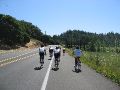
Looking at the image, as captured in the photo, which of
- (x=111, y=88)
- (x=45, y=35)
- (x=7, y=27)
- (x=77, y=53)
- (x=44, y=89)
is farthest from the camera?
(x=45, y=35)

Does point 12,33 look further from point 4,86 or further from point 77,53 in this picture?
point 4,86

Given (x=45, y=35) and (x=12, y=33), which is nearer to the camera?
(x=12, y=33)

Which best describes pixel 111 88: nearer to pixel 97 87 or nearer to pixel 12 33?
pixel 97 87

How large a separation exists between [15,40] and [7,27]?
442 centimetres

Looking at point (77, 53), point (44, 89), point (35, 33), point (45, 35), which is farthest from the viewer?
point (45, 35)

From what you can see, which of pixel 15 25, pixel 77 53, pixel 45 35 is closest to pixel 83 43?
pixel 45 35

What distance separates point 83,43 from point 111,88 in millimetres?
168447

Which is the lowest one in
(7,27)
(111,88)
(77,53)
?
(111,88)

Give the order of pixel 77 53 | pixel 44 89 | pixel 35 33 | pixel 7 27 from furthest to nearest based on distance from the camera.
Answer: pixel 35 33
pixel 7 27
pixel 77 53
pixel 44 89

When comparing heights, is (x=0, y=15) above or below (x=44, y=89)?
above

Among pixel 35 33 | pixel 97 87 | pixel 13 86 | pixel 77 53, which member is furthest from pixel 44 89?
pixel 35 33

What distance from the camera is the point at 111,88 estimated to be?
41.4 ft

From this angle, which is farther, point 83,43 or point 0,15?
point 83,43

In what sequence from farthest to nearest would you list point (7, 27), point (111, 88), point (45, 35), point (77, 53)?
point (45, 35), point (7, 27), point (77, 53), point (111, 88)
